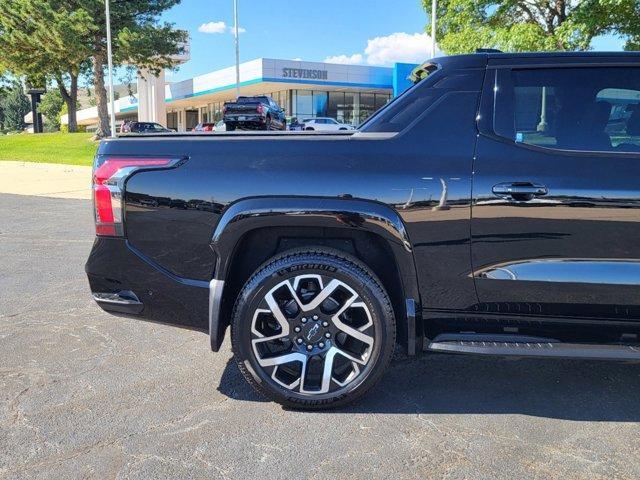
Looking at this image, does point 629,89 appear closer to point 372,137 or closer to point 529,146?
point 529,146

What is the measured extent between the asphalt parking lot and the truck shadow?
0.01 m

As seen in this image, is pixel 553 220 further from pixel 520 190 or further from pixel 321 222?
pixel 321 222

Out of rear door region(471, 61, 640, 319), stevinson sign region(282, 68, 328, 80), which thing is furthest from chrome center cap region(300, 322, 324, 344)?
stevinson sign region(282, 68, 328, 80)

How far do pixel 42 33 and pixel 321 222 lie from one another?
33.1 metres

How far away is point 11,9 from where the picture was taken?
31422 millimetres

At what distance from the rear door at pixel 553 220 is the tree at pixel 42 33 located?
3224 centimetres

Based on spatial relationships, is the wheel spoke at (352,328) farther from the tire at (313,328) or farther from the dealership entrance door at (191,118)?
the dealership entrance door at (191,118)

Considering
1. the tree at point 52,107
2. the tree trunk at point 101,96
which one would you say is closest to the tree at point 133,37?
the tree trunk at point 101,96

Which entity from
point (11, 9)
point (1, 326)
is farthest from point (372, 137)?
point (11, 9)

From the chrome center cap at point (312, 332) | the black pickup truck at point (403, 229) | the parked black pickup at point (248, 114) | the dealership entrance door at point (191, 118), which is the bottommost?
the chrome center cap at point (312, 332)

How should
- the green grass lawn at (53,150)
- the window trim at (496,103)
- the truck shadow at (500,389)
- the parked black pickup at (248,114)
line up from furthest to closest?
the green grass lawn at (53,150)
the parked black pickup at (248,114)
the truck shadow at (500,389)
the window trim at (496,103)

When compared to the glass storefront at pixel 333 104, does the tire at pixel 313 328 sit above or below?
below

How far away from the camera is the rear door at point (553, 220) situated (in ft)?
9.23

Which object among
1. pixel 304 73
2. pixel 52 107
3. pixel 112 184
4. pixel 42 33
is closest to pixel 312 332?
pixel 112 184
